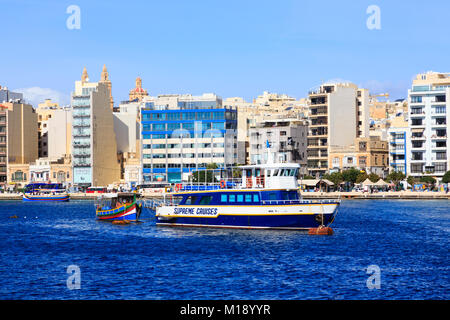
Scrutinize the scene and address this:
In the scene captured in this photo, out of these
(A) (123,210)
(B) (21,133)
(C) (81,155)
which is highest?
(B) (21,133)

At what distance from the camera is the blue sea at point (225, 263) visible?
1517 inches

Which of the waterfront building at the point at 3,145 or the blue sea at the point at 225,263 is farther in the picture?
the waterfront building at the point at 3,145

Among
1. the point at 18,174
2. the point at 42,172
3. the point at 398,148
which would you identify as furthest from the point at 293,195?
the point at 18,174

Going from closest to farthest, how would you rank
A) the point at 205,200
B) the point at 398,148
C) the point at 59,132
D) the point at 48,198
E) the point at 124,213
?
the point at 205,200 → the point at 124,213 → the point at 398,148 → the point at 48,198 → the point at 59,132

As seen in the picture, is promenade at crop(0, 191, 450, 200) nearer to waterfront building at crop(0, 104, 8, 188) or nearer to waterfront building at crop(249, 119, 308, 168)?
waterfront building at crop(249, 119, 308, 168)

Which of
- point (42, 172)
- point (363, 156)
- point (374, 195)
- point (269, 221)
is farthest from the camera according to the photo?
point (42, 172)

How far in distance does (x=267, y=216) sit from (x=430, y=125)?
90.6m

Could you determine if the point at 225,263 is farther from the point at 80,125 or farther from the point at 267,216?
the point at 80,125

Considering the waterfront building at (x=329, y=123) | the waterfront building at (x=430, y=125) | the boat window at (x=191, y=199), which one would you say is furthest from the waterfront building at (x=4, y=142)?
the boat window at (x=191, y=199)

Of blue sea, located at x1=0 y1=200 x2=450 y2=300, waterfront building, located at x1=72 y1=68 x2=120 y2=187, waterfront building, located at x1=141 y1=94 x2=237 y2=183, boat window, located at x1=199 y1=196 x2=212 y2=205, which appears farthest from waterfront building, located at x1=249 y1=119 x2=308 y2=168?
boat window, located at x1=199 y1=196 x2=212 y2=205

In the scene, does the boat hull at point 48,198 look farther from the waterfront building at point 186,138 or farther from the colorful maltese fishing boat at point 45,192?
the waterfront building at point 186,138

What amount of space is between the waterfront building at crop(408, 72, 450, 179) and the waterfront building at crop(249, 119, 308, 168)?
85.1ft

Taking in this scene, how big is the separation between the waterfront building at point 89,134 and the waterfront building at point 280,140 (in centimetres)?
4098

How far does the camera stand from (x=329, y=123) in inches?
6575
